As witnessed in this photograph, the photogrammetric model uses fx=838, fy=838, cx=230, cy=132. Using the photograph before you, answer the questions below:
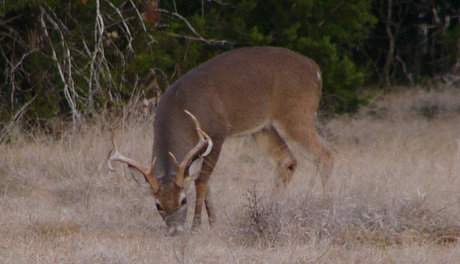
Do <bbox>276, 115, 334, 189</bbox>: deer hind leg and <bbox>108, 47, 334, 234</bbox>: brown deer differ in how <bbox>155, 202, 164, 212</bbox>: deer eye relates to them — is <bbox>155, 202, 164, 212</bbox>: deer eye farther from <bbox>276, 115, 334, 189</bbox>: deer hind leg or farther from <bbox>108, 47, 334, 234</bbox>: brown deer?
<bbox>276, 115, 334, 189</bbox>: deer hind leg

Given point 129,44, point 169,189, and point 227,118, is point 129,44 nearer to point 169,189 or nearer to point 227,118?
point 227,118

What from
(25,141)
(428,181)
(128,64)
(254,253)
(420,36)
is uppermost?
(254,253)

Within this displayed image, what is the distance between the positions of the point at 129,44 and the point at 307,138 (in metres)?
2.76

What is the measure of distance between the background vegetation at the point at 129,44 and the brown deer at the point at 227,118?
194cm

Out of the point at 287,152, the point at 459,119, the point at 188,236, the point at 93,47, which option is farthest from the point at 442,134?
the point at 188,236

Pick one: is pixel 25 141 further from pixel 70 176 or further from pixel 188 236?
pixel 188 236

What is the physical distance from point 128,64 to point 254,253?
5.67 m

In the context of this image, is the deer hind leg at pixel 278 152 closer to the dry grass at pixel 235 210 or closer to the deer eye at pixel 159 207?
the dry grass at pixel 235 210

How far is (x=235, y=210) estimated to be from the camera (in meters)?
7.74

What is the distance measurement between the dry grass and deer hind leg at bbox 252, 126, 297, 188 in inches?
6.8

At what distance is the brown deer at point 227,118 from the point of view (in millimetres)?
7770

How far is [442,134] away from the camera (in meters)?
13.4

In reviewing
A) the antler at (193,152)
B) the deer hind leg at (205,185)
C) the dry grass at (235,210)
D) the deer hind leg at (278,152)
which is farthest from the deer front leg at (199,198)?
the deer hind leg at (278,152)

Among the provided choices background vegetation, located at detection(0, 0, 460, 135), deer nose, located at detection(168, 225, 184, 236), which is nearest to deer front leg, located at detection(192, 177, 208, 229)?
deer nose, located at detection(168, 225, 184, 236)
